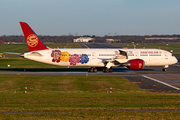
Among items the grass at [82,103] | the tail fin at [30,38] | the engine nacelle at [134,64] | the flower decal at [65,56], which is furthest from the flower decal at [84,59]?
the grass at [82,103]

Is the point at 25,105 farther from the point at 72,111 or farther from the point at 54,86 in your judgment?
the point at 54,86

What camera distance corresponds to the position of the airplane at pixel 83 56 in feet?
135

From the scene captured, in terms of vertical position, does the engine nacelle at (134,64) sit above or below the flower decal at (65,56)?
below

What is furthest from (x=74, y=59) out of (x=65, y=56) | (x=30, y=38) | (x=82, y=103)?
(x=82, y=103)

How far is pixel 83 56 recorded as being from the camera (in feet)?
137

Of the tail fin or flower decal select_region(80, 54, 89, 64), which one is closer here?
the tail fin

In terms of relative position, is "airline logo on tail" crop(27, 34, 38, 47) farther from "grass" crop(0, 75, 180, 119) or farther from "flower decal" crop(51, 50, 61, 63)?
"grass" crop(0, 75, 180, 119)

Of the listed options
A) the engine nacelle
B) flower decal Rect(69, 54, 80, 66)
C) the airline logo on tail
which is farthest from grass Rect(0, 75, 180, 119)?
the airline logo on tail

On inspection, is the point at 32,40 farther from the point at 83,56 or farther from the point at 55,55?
the point at 83,56

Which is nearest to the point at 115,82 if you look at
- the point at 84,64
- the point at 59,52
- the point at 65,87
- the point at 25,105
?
the point at 65,87

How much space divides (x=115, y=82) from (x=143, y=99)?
11.8 m

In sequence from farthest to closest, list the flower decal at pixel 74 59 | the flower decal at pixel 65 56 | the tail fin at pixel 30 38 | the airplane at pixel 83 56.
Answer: the flower decal at pixel 74 59, the flower decal at pixel 65 56, the airplane at pixel 83 56, the tail fin at pixel 30 38

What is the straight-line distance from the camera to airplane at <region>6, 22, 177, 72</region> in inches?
1615

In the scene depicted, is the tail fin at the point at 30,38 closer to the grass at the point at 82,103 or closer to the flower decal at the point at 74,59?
the flower decal at the point at 74,59
